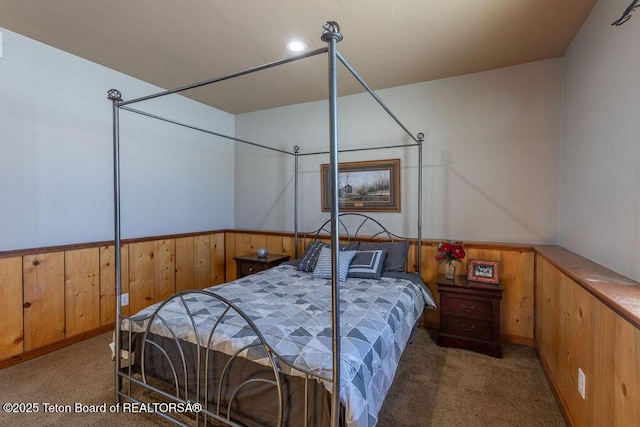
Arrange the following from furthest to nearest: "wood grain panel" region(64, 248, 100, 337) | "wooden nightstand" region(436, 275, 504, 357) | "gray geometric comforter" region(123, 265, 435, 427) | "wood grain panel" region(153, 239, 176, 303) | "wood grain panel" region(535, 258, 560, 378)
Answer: "wood grain panel" region(153, 239, 176, 303)
"wood grain panel" region(64, 248, 100, 337)
"wooden nightstand" region(436, 275, 504, 357)
"wood grain panel" region(535, 258, 560, 378)
"gray geometric comforter" region(123, 265, 435, 427)

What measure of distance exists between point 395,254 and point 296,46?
6.68 feet

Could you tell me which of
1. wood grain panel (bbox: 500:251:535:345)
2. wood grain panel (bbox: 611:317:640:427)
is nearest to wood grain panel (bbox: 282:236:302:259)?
wood grain panel (bbox: 500:251:535:345)

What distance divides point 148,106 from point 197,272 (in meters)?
2.00

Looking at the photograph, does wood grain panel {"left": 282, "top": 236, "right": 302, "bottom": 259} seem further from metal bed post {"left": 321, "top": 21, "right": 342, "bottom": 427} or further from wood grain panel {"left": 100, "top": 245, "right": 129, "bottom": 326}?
metal bed post {"left": 321, "top": 21, "right": 342, "bottom": 427}

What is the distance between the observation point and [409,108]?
331 centimetres

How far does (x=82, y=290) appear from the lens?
108 inches

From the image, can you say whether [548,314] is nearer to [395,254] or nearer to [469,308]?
[469,308]

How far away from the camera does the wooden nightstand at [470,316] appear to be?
2496 millimetres

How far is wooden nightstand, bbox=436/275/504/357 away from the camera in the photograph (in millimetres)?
2496

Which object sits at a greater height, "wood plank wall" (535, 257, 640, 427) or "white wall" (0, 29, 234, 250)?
"white wall" (0, 29, 234, 250)

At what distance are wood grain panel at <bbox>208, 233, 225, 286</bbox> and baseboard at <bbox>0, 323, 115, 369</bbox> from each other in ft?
4.23

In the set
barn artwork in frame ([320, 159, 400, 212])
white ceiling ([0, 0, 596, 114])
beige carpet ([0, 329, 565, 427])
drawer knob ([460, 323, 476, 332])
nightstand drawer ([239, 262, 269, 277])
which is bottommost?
beige carpet ([0, 329, 565, 427])

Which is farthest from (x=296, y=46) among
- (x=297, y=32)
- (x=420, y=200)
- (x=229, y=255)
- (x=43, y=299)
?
(x=43, y=299)

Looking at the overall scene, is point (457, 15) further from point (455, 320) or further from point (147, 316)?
point (147, 316)
